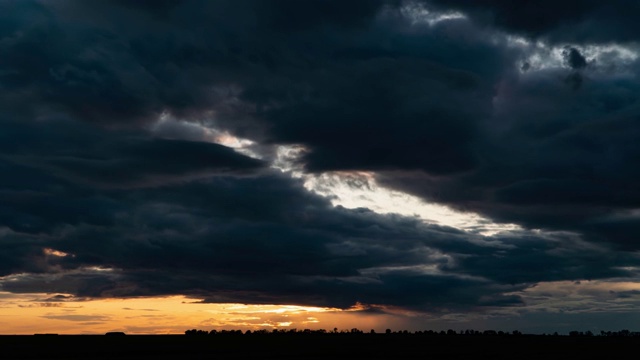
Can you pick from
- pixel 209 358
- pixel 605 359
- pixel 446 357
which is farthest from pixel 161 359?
pixel 605 359

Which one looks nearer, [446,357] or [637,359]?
[637,359]

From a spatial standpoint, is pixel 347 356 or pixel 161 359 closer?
pixel 161 359

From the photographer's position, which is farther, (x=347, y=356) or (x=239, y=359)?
(x=347, y=356)

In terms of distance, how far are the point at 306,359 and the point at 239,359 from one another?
1674cm

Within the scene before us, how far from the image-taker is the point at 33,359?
179m

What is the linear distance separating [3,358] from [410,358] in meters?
110

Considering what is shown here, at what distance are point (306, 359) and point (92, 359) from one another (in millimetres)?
53754

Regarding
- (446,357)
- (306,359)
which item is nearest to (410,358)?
(446,357)

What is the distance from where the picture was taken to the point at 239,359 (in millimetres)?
173250

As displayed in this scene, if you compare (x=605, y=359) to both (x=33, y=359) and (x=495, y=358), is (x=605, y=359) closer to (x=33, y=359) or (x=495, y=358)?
(x=495, y=358)

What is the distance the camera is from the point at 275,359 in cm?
17375

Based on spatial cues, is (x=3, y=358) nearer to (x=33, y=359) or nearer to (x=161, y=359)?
(x=33, y=359)

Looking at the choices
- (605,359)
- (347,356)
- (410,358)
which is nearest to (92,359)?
(347,356)

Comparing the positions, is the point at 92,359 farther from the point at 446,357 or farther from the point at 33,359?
the point at 446,357
